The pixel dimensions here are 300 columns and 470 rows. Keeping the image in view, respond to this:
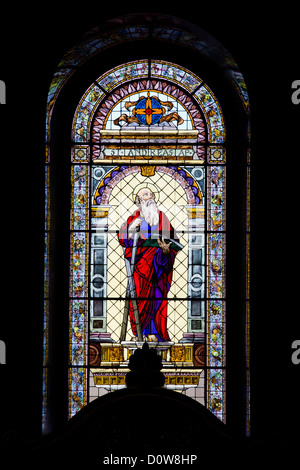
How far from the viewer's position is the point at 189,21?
5.57 m

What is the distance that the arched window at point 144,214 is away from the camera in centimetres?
584

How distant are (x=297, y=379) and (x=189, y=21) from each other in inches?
104

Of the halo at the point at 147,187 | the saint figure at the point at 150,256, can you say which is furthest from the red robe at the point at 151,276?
the halo at the point at 147,187

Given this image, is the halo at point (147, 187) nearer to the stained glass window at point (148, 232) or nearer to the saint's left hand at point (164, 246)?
the stained glass window at point (148, 232)

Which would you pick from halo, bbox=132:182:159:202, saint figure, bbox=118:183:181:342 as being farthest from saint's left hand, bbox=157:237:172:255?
halo, bbox=132:182:159:202

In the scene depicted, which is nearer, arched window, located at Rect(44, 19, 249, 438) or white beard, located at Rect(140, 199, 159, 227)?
arched window, located at Rect(44, 19, 249, 438)

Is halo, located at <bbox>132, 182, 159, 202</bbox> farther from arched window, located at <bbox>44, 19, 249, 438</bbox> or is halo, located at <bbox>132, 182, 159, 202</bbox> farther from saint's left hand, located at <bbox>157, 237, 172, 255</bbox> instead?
saint's left hand, located at <bbox>157, 237, 172, 255</bbox>

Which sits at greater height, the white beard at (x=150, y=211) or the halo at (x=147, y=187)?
the halo at (x=147, y=187)

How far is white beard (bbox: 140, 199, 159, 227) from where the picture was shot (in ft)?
19.7

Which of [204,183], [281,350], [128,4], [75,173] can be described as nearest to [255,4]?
[128,4]

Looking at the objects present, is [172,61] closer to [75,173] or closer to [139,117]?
[139,117]

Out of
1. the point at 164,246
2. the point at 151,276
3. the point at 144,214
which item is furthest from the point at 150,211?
the point at 151,276

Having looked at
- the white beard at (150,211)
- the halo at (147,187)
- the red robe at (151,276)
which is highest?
the halo at (147,187)

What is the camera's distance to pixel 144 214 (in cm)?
603
